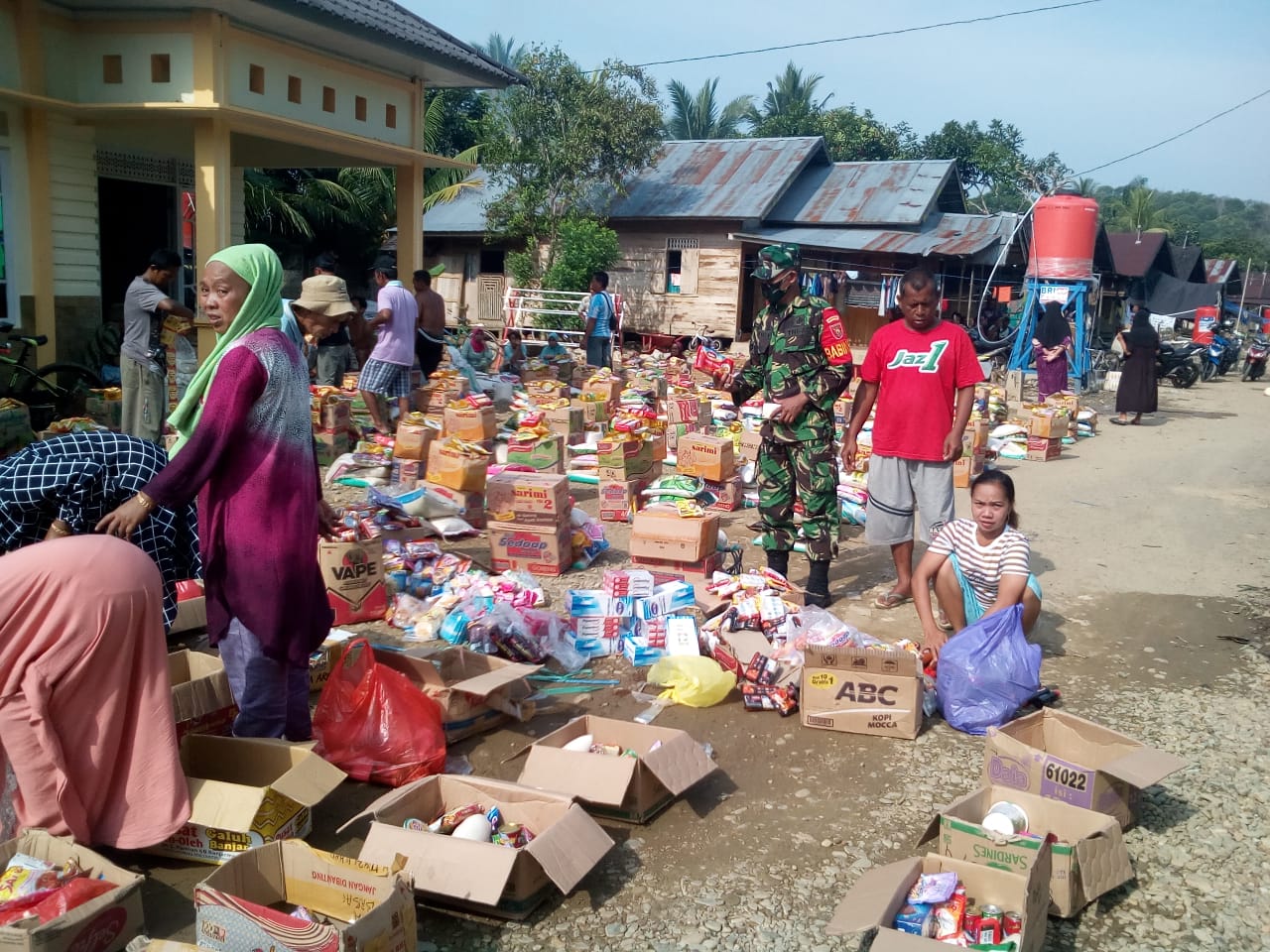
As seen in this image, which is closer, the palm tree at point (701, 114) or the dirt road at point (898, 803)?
the dirt road at point (898, 803)

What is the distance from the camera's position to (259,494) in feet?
10.5

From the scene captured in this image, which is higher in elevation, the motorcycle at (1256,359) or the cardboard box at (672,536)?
the motorcycle at (1256,359)

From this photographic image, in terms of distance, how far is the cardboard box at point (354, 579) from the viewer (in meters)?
5.15

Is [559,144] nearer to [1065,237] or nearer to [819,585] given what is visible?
[1065,237]

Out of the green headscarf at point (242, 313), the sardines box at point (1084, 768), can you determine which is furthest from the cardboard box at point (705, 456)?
the green headscarf at point (242, 313)

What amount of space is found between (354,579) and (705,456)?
11.2 ft

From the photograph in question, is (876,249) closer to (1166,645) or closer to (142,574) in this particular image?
(1166,645)

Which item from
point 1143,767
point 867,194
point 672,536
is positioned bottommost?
point 1143,767

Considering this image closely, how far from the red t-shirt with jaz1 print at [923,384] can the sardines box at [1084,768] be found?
1.99 m

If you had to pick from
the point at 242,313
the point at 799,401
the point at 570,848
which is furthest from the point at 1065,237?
the point at 570,848

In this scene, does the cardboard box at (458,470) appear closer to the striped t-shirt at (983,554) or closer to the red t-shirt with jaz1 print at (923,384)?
the red t-shirt with jaz1 print at (923,384)

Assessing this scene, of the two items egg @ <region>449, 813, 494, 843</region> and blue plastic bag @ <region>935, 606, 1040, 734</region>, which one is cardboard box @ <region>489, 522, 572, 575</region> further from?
egg @ <region>449, 813, 494, 843</region>

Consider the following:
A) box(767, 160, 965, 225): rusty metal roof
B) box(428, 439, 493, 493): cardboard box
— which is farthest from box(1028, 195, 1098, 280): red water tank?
box(428, 439, 493, 493): cardboard box

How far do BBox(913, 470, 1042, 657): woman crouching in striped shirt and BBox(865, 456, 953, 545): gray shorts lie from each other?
635 millimetres
